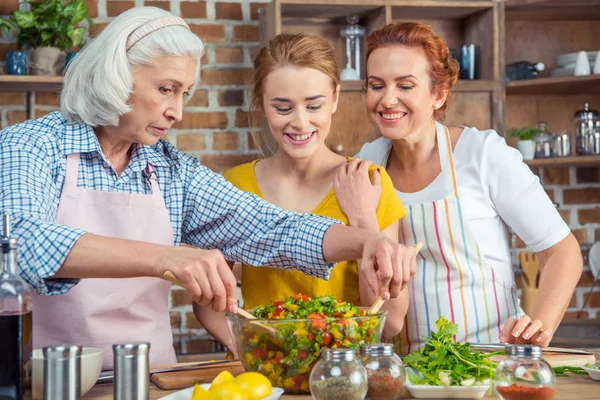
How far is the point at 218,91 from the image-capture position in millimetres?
3287

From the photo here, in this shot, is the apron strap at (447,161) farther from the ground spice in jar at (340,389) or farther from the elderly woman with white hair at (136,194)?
the ground spice in jar at (340,389)

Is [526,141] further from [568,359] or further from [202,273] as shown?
[202,273]

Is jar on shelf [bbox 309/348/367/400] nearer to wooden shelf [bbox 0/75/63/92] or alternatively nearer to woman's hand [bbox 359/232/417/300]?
woman's hand [bbox 359/232/417/300]

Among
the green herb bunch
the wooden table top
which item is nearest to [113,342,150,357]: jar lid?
the wooden table top

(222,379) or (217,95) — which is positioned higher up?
(217,95)

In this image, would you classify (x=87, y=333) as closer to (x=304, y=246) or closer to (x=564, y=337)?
(x=304, y=246)

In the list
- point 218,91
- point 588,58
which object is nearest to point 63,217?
point 218,91

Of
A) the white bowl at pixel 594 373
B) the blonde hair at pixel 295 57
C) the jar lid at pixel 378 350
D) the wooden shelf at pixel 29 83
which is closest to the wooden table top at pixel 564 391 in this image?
the white bowl at pixel 594 373

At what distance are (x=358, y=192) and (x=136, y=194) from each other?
506 mm

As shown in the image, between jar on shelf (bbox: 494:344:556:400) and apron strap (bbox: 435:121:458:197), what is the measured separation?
956 millimetres

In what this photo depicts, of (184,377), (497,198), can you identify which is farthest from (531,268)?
(184,377)

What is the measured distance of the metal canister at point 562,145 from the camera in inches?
133

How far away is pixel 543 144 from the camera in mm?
3365

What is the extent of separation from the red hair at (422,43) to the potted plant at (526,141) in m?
1.26
